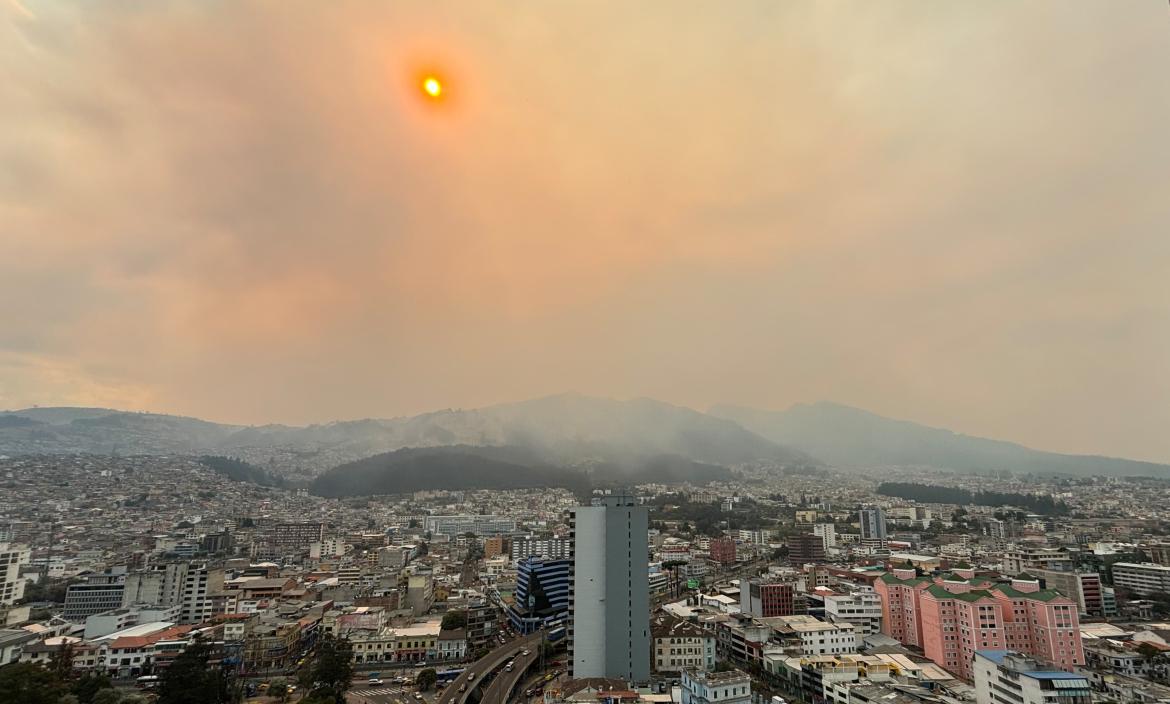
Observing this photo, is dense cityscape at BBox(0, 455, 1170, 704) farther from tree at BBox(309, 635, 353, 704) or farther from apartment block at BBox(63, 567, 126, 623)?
tree at BBox(309, 635, 353, 704)

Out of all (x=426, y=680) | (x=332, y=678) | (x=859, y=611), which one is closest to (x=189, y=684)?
(x=332, y=678)

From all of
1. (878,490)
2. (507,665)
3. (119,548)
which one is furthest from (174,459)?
(878,490)

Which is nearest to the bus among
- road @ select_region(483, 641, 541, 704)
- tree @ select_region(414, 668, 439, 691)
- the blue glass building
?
tree @ select_region(414, 668, 439, 691)

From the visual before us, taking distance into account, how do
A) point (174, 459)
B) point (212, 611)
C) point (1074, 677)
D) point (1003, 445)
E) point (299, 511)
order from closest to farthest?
point (1074, 677)
point (212, 611)
point (299, 511)
point (174, 459)
point (1003, 445)

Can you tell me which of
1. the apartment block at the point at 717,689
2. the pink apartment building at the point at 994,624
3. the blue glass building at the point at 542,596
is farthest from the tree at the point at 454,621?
the pink apartment building at the point at 994,624

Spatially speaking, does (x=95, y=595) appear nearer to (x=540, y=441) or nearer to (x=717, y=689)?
(x=717, y=689)

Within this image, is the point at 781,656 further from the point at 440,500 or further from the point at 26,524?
the point at 440,500

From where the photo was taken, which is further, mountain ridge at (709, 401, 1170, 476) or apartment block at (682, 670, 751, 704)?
mountain ridge at (709, 401, 1170, 476)
